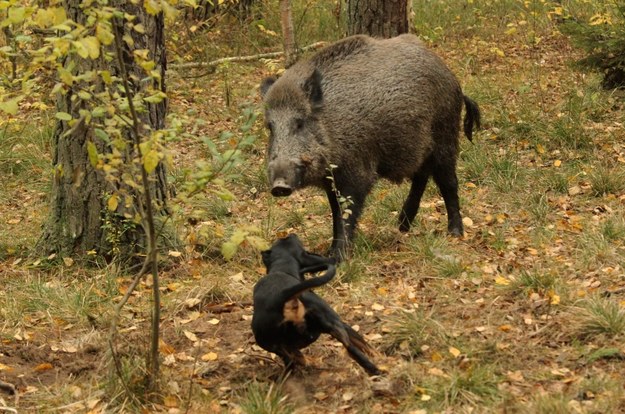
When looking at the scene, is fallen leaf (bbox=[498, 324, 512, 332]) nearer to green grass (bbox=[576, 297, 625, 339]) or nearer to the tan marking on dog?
green grass (bbox=[576, 297, 625, 339])

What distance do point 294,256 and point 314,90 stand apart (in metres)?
2.38

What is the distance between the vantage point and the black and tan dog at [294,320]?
425 cm

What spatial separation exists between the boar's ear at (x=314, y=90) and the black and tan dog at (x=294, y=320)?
2.53 meters

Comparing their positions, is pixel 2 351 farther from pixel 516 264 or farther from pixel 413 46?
pixel 413 46

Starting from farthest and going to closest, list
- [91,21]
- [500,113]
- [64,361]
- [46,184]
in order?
[500,113]
[46,184]
[64,361]
[91,21]

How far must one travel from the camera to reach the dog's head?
4.76 m

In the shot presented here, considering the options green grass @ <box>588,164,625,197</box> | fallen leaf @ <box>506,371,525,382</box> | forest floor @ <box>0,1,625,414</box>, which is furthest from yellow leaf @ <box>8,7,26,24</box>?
green grass @ <box>588,164,625,197</box>

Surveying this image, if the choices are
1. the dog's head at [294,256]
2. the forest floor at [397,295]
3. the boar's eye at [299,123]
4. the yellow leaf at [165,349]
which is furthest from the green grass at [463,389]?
the boar's eye at [299,123]

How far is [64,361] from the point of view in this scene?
16.3 feet

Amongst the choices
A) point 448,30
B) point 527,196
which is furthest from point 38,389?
point 448,30

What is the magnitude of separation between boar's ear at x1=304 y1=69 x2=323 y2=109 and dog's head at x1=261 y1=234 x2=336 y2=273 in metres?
2.22

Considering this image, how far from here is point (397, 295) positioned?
5684mm

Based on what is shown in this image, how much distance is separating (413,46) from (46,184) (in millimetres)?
3678

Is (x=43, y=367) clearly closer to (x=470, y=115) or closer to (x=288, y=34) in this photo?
(x=470, y=115)
